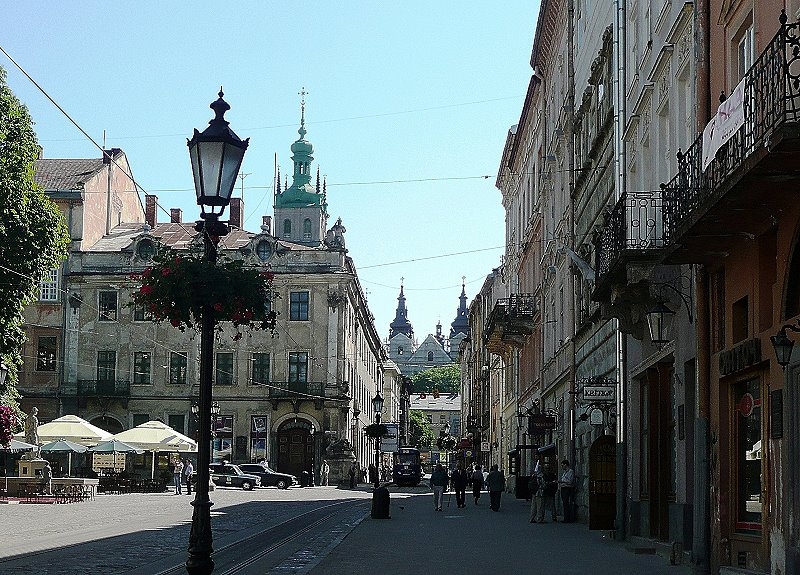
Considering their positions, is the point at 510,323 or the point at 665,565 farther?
the point at 510,323

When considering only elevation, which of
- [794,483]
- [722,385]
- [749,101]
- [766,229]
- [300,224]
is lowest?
[794,483]

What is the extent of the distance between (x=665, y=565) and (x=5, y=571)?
9.13 meters

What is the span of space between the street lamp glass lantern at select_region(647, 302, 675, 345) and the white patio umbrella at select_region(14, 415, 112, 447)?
32.9 m

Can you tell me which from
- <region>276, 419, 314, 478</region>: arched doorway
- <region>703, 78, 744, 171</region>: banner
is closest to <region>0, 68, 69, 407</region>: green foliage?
<region>703, 78, 744, 171</region>: banner

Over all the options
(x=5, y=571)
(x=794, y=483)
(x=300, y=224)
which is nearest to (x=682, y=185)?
(x=794, y=483)

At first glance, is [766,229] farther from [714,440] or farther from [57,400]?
[57,400]

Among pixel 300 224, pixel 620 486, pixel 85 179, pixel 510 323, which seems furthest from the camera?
pixel 300 224

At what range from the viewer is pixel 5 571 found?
15.7m

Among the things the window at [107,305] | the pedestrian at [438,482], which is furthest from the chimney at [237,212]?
the pedestrian at [438,482]

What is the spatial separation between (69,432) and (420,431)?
13741cm

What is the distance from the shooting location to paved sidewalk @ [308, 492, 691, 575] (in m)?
17.6

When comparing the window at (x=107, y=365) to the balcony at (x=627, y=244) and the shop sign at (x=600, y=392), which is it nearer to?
the shop sign at (x=600, y=392)

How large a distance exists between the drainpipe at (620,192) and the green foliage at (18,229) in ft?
67.3

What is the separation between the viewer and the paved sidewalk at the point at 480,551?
1764cm
